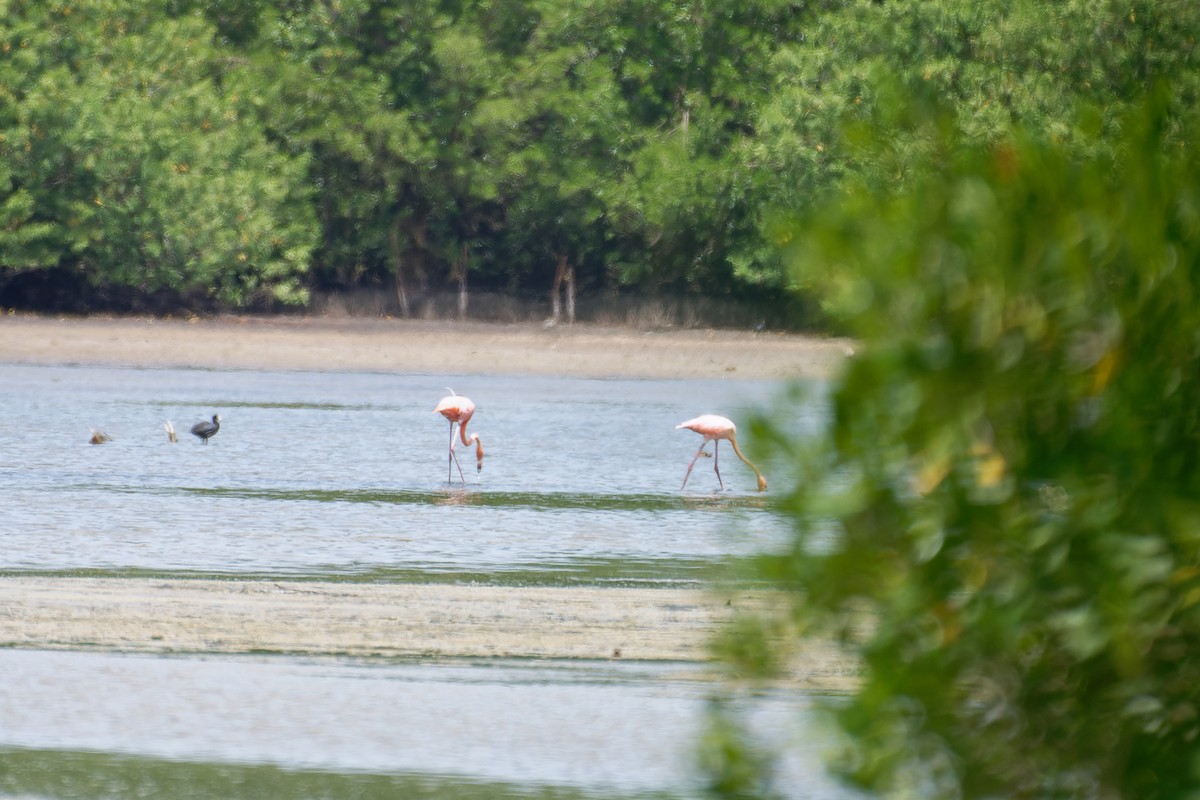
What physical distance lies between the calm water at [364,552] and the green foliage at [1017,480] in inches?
A: 9.4

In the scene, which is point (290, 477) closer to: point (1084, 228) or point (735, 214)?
point (1084, 228)

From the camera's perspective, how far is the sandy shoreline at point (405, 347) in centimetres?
3462

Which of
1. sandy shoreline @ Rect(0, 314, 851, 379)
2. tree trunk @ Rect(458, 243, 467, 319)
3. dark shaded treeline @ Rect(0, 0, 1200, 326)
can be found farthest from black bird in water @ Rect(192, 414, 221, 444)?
tree trunk @ Rect(458, 243, 467, 319)

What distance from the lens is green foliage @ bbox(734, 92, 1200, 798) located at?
10.5 feet

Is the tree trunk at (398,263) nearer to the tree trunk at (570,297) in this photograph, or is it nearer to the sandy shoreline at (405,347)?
the sandy shoreline at (405,347)

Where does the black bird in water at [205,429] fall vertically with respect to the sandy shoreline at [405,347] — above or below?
above

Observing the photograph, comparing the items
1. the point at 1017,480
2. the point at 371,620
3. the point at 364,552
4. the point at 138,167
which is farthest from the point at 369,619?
the point at 138,167

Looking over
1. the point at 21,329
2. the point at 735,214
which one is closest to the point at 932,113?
the point at 21,329

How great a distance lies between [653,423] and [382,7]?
2250cm

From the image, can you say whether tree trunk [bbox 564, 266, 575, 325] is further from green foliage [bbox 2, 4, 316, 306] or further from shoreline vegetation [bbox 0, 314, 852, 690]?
shoreline vegetation [bbox 0, 314, 852, 690]

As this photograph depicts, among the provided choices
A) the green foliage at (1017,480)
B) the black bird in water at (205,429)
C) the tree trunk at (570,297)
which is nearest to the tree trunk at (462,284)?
the tree trunk at (570,297)

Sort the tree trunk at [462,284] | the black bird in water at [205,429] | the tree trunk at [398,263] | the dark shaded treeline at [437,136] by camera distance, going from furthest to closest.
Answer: the tree trunk at [398,263] < the tree trunk at [462,284] < the dark shaded treeline at [437,136] < the black bird in water at [205,429]

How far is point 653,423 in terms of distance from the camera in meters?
25.4

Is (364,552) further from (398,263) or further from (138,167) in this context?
(398,263)
